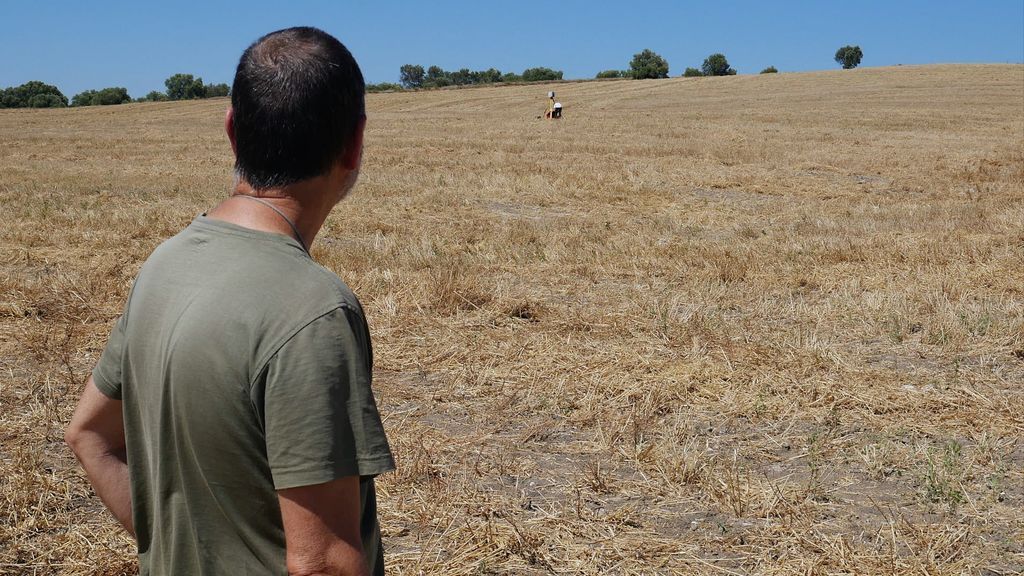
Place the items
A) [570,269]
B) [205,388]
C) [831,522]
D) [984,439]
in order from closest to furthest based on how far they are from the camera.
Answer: [205,388], [831,522], [984,439], [570,269]

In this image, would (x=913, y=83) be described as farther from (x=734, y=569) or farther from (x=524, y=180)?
(x=734, y=569)

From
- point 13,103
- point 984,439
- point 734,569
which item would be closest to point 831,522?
point 734,569

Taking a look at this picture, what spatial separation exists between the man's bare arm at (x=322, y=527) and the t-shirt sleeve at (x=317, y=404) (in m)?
0.02

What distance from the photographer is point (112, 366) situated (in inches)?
63.2

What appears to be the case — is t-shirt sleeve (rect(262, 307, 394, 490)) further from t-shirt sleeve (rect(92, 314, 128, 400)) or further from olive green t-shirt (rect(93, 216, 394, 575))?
t-shirt sleeve (rect(92, 314, 128, 400))

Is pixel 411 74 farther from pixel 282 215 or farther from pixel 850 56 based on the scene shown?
pixel 282 215

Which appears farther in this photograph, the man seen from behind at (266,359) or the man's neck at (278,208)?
the man's neck at (278,208)

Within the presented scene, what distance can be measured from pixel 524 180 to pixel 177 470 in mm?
13763

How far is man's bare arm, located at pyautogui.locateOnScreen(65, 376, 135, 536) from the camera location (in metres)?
1.72

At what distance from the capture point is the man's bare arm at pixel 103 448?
172 cm

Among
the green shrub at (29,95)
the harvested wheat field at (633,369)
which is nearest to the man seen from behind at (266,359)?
the harvested wheat field at (633,369)

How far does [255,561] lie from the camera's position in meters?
1.47

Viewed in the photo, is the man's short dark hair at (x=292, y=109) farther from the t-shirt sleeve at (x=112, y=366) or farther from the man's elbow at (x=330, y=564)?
the man's elbow at (x=330, y=564)

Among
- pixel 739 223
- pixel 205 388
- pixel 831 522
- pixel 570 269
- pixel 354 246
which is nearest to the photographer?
pixel 205 388
